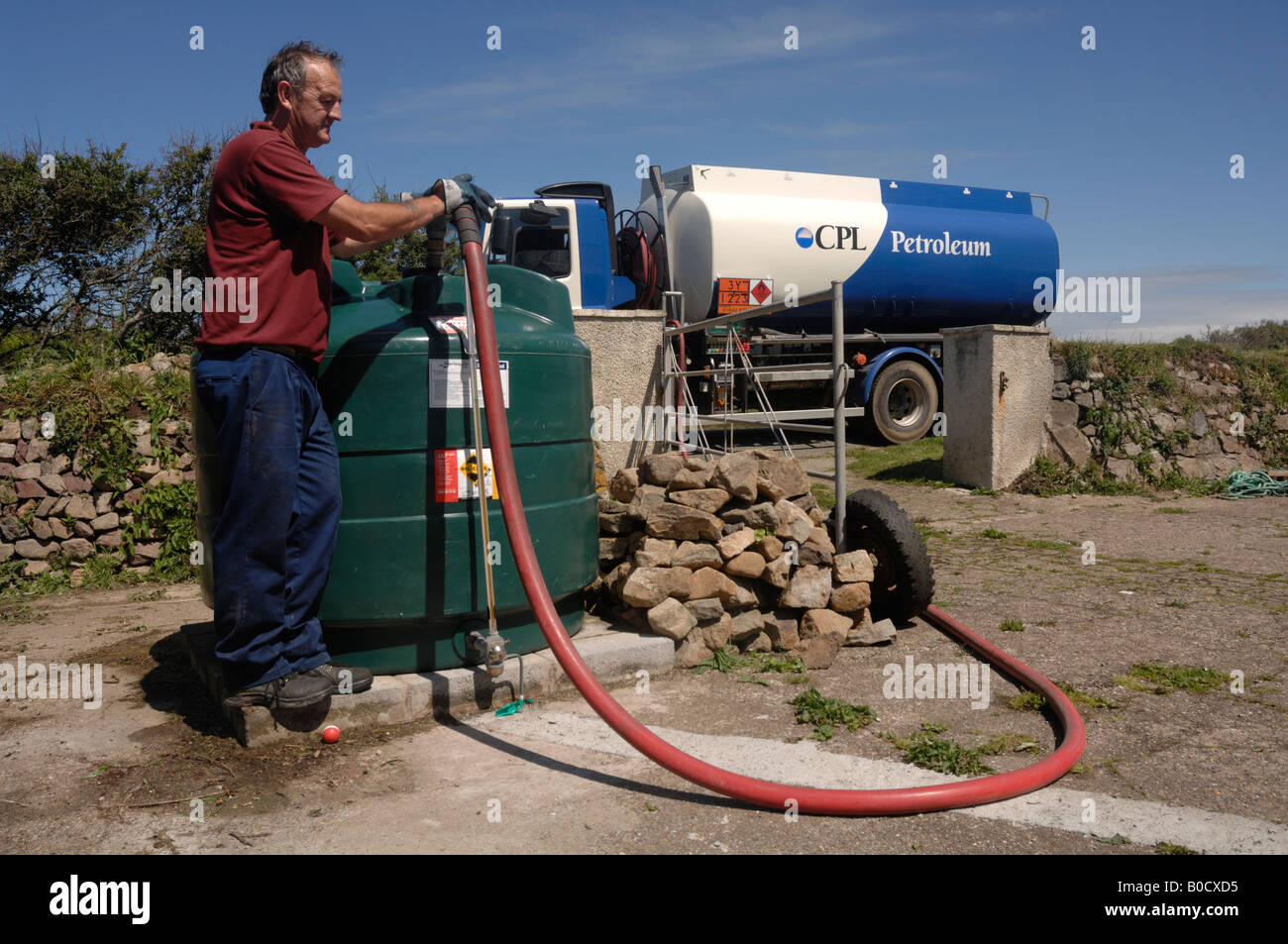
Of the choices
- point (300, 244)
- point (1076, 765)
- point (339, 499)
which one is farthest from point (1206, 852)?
point (300, 244)

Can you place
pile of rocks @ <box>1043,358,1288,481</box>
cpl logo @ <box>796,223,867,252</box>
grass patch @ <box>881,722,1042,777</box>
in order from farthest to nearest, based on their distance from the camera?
cpl logo @ <box>796,223,867,252</box> < pile of rocks @ <box>1043,358,1288,481</box> < grass patch @ <box>881,722,1042,777</box>

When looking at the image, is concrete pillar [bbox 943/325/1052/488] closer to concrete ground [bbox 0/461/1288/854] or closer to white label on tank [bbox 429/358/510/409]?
concrete ground [bbox 0/461/1288/854]

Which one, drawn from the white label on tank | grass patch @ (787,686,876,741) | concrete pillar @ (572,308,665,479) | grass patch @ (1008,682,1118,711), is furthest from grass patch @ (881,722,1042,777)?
concrete pillar @ (572,308,665,479)

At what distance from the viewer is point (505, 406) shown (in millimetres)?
3594

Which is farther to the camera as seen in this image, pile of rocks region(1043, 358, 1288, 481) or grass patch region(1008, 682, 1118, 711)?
pile of rocks region(1043, 358, 1288, 481)

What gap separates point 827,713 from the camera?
3520mm

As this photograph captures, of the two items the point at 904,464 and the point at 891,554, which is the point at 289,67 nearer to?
the point at 891,554

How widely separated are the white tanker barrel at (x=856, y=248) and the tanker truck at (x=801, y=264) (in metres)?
0.02

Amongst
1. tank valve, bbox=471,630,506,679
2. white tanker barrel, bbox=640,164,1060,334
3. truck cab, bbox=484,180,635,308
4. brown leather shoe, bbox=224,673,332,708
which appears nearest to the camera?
brown leather shoe, bbox=224,673,332,708

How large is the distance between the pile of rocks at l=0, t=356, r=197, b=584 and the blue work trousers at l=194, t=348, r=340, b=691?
4032mm

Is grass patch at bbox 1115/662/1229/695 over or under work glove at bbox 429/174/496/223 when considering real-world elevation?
under

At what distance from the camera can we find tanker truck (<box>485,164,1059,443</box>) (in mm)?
9148

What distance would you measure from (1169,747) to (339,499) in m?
3.03

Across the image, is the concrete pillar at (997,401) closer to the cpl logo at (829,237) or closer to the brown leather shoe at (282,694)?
the cpl logo at (829,237)
